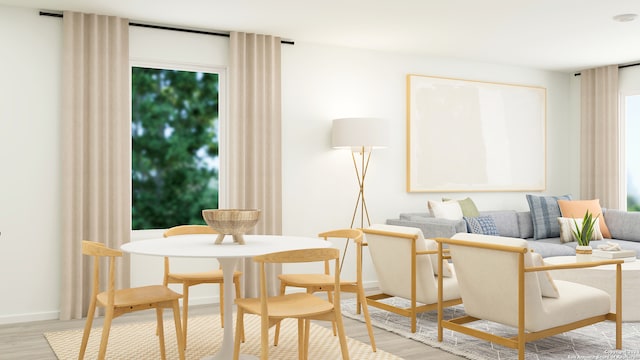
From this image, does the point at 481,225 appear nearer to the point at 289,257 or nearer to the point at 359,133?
the point at 359,133

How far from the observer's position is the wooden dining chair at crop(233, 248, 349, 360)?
3.12 m

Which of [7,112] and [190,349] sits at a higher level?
[7,112]

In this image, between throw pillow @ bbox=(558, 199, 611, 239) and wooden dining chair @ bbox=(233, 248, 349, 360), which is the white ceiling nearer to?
throw pillow @ bbox=(558, 199, 611, 239)

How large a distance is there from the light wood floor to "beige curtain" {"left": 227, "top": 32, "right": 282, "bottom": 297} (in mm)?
1104

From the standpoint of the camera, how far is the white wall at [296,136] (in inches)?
202

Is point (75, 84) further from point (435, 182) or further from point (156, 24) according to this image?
point (435, 182)

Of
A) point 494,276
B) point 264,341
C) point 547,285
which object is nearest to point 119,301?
point 264,341

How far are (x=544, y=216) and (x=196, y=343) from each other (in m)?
4.38

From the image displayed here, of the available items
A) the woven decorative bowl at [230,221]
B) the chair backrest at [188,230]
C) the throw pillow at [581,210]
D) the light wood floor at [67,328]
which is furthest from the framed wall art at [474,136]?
the woven decorative bowl at [230,221]

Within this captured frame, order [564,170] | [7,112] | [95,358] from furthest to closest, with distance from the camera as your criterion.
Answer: [564,170] → [7,112] → [95,358]

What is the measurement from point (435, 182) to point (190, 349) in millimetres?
3824

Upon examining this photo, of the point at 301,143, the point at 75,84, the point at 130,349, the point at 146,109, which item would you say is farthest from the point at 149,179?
the point at 130,349

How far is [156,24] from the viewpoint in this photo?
18.4 feet

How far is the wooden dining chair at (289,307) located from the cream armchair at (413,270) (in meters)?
1.25
